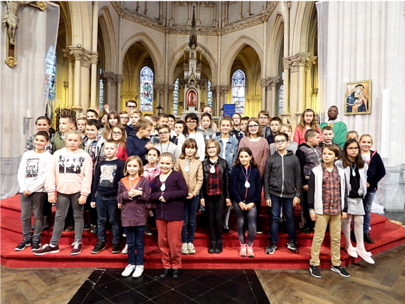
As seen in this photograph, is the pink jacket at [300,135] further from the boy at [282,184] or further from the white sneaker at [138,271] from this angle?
the white sneaker at [138,271]

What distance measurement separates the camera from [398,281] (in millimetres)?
2988

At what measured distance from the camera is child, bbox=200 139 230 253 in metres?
3.30

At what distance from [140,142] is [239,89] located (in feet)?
62.2

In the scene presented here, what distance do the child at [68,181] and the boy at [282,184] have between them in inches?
92.6

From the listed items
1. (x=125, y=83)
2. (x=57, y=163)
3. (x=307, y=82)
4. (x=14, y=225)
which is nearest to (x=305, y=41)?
(x=307, y=82)

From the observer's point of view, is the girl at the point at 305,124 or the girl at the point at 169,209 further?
the girl at the point at 305,124

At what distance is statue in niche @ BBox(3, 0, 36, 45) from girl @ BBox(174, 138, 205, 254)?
5713 mm

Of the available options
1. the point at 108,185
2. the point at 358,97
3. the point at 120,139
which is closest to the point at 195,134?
the point at 120,139

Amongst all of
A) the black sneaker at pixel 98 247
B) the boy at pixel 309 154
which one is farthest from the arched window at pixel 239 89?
the black sneaker at pixel 98 247

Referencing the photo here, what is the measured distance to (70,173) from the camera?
10.6 feet

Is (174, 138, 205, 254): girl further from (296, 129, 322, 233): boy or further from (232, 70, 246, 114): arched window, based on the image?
(232, 70, 246, 114): arched window

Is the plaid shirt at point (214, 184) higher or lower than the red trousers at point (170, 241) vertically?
higher

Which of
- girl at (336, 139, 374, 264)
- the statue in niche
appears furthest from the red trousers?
the statue in niche

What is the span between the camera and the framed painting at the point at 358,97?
6.24m
